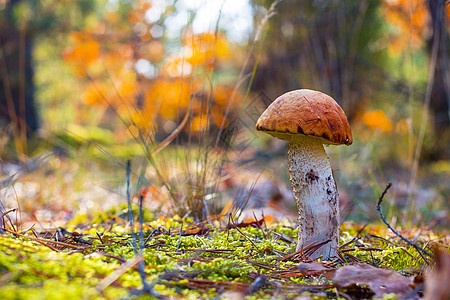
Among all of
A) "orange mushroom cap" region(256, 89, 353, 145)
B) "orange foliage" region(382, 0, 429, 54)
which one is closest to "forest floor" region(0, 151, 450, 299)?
"orange mushroom cap" region(256, 89, 353, 145)

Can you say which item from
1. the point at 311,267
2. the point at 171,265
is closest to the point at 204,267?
the point at 171,265

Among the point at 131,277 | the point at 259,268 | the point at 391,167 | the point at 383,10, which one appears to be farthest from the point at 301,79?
the point at 131,277

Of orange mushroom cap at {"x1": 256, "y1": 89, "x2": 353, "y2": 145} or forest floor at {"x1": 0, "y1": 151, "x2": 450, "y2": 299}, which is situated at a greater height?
orange mushroom cap at {"x1": 256, "y1": 89, "x2": 353, "y2": 145}

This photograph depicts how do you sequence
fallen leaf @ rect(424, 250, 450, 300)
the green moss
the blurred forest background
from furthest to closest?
1. the blurred forest background
2. the green moss
3. fallen leaf @ rect(424, 250, 450, 300)

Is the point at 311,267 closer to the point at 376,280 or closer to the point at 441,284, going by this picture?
the point at 376,280

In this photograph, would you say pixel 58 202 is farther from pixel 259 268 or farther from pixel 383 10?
pixel 383 10

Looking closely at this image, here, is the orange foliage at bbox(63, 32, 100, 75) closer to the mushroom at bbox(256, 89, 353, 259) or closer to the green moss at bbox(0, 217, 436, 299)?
the green moss at bbox(0, 217, 436, 299)
